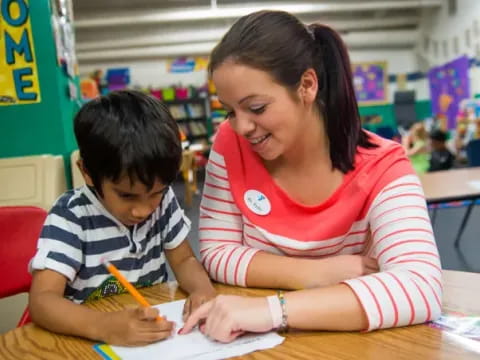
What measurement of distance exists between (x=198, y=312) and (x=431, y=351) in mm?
367

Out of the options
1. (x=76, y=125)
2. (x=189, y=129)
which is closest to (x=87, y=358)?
(x=76, y=125)

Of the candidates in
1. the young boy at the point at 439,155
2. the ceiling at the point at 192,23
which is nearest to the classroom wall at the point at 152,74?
the ceiling at the point at 192,23

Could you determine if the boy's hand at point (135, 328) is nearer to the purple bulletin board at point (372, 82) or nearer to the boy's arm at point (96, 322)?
the boy's arm at point (96, 322)

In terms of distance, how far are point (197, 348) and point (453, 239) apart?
3610mm

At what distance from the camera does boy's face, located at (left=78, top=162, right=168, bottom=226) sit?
3.15 ft

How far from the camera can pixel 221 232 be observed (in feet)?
3.67

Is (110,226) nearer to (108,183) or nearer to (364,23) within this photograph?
(108,183)

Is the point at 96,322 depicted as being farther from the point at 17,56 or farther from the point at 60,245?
the point at 17,56

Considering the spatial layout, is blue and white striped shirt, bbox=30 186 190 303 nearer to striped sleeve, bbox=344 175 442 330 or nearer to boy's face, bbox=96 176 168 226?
boy's face, bbox=96 176 168 226

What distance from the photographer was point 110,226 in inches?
42.1

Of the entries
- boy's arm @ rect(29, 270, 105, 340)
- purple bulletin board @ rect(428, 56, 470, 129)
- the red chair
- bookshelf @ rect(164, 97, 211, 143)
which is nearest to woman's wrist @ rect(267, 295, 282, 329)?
boy's arm @ rect(29, 270, 105, 340)

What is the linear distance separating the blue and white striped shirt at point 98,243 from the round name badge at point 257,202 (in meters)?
0.19

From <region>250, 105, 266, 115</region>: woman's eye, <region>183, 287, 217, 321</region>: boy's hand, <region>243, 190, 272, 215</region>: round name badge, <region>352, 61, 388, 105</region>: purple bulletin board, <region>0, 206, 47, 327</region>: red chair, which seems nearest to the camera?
<region>183, 287, 217, 321</region>: boy's hand

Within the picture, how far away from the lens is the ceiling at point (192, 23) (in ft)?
29.4
